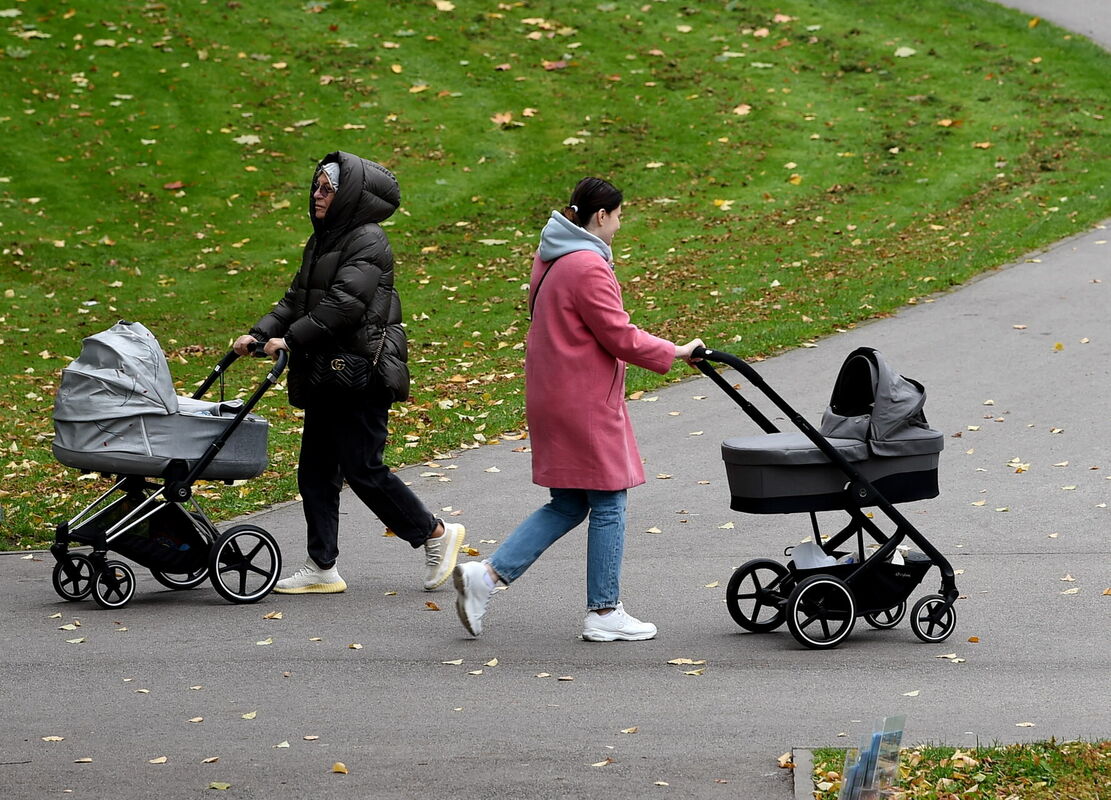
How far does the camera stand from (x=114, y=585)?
7.04 meters

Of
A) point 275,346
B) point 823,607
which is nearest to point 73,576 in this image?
point 275,346

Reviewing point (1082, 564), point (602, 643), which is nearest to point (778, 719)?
point (602, 643)

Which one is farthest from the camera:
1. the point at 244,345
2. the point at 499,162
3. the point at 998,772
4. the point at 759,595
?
the point at 499,162

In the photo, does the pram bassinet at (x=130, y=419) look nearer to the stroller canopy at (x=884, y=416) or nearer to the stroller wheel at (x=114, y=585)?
the stroller wheel at (x=114, y=585)

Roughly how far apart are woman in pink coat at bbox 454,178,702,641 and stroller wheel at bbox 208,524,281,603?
1.21 meters

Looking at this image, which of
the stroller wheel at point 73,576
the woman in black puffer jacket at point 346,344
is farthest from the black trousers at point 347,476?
the stroller wheel at point 73,576

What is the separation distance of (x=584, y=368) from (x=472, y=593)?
1.07 metres

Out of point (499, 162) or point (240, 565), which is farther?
point (499, 162)

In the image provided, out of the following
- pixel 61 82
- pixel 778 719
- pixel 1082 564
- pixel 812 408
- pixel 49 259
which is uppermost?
pixel 61 82

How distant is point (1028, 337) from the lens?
39.8ft

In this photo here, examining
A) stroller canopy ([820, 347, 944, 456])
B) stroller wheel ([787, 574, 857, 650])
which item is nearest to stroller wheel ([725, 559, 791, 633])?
stroller wheel ([787, 574, 857, 650])

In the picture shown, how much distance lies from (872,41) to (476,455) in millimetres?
15058

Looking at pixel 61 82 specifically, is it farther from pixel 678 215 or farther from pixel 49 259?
pixel 678 215

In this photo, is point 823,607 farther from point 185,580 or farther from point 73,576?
point 73,576
